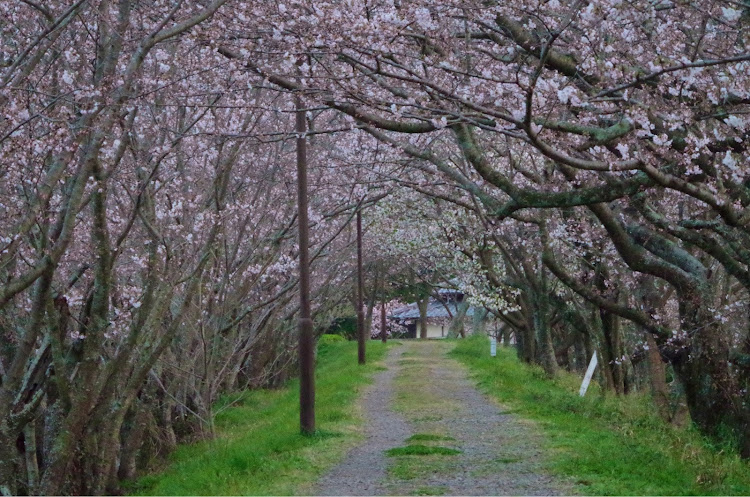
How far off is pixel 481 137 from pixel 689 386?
316 inches

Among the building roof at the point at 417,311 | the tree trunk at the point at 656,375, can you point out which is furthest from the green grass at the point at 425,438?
the building roof at the point at 417,311

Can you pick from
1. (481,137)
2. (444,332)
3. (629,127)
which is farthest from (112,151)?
(444,332)

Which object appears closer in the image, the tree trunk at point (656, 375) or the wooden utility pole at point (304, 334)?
the wooden utility pole at point (304, 334)

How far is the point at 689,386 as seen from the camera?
11.3 meters

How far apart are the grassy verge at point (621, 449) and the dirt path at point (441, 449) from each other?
1.11 ft

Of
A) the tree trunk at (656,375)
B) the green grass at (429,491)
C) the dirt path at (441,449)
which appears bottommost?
the green grass at (429,491)

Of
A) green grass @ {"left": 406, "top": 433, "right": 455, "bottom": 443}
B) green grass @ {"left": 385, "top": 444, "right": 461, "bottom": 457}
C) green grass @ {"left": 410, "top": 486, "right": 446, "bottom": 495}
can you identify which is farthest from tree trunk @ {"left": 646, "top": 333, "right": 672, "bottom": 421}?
green grass @ {"left": 410, "top": 486, "right": 446, "bottom": 495}

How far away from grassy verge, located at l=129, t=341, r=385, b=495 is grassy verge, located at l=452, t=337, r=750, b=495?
2816mm

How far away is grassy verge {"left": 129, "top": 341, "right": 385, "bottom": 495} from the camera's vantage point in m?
9.62

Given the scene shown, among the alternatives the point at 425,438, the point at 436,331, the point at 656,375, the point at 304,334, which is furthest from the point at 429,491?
the point at 436,331

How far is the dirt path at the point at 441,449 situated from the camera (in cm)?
905

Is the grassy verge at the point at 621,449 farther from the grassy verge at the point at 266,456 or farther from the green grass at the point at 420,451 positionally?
the grassy verge at the point at 266,456

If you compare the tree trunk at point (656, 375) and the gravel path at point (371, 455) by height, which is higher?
the tree trunk at point (656, 375)

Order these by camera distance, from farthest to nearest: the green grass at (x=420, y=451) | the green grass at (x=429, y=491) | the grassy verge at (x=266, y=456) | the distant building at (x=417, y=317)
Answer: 1. the distant building at (x=417, y=317)
2. the green grass at (x=420, y=451)
3. the grassy verge at (x=266, y=456)
4. the green grass at (x=429, y=491)
